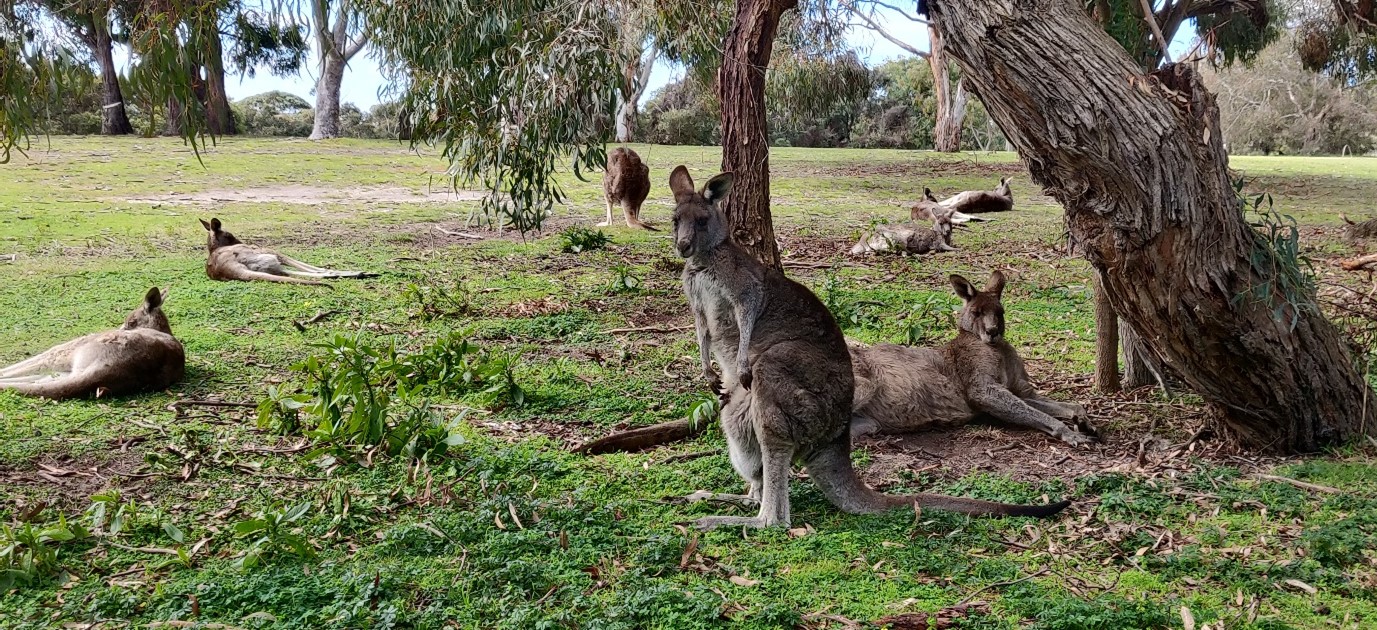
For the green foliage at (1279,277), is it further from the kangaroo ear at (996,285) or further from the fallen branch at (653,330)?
the fallen branch at (653,330)

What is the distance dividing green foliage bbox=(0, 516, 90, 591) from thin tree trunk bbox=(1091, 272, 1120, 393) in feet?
16.9

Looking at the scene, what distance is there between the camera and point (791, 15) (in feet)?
40.0

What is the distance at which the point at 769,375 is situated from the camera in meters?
4.32

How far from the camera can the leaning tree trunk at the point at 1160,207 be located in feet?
14.3

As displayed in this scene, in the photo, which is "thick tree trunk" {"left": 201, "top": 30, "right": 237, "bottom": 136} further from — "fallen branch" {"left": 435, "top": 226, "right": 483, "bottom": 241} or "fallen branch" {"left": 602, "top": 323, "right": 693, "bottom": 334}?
"fallen branch" {"left": 435, "top": 226, "right": 483, "bottom": 241}

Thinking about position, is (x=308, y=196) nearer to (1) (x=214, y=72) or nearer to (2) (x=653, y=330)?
(2) (x=653, y=330)

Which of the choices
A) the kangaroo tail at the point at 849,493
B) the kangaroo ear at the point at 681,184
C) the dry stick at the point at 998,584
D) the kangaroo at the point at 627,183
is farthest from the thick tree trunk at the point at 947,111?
the dry stick at the point at 998,584

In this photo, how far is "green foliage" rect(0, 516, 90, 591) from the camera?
11.8 ft

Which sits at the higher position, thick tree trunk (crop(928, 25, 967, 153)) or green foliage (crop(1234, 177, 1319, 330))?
thick tree trunk (crop(928, 25, 967, 153))

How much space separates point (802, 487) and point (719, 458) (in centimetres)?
60

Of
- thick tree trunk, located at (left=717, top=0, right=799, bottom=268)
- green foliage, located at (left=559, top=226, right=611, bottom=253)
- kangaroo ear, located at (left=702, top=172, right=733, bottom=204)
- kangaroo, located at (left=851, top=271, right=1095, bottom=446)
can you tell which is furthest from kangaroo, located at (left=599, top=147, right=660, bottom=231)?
kangaroo ear, located at (left=702, top=172, right=733, bottom=204)

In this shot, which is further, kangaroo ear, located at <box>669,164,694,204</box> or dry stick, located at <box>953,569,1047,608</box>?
kangaroo ear, located at <box>669,164,694,204</box>

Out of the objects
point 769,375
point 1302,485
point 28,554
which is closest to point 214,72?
point 28,554

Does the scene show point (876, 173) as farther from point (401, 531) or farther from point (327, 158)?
point (401, 531)
